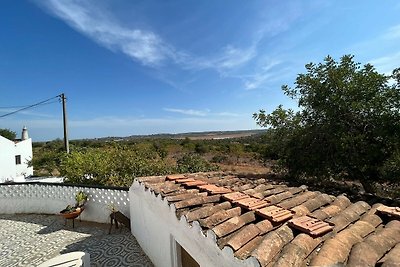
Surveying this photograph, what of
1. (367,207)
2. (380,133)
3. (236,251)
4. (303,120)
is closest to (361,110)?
(380,133)

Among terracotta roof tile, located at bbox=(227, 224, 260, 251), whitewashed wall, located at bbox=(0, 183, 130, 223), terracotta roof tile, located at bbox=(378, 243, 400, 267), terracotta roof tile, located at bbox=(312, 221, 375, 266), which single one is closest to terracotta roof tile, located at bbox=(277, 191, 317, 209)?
terracotta roof tile, located at bbox=(312, 221, 375, 266)

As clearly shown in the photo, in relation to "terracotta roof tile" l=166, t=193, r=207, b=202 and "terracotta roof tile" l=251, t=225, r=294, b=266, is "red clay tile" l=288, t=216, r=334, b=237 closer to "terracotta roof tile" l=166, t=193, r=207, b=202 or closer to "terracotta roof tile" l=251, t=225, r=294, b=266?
"terracotta roof tile" l=251, t=225, r=294, b=266

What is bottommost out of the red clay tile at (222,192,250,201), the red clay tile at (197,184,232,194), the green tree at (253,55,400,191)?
the red clay tile at (222,192,250,201)

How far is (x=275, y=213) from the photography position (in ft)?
15.9

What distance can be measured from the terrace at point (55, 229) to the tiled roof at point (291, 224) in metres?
3.86

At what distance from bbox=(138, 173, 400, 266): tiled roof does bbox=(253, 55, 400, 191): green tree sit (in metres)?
2.94

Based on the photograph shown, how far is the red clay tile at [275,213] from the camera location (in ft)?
15.0

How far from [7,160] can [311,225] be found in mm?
32789

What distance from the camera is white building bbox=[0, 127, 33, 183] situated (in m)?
27.6

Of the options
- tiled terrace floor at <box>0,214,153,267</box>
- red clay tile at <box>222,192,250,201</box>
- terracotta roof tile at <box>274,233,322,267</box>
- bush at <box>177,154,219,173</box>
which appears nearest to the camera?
terracotta roof tile at <box>274,233,322,267</box>

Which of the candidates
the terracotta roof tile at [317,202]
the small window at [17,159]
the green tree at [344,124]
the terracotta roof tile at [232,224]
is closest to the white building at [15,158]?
the small window at [17,159]

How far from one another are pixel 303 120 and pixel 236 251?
7960 mm

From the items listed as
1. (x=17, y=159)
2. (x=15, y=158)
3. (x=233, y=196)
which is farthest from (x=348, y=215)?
(x=17, y=159)

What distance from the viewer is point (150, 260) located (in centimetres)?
852
